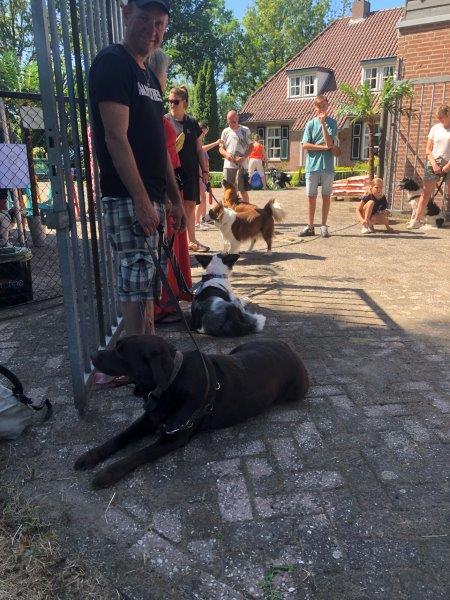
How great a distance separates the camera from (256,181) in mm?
20125

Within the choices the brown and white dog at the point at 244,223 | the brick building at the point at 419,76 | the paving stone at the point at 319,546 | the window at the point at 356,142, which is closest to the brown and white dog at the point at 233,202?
the brown and white dog at the point at 244,223

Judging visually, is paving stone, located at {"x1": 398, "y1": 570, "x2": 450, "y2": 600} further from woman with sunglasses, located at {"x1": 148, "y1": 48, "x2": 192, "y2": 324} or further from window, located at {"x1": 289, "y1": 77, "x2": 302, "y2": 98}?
window, located at {"x1": 289, "y1": 77, "x2": 302, "y2": 98}

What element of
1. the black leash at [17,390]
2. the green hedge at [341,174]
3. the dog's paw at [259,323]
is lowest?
the dog's paw at [259,323]

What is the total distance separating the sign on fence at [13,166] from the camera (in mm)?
6469

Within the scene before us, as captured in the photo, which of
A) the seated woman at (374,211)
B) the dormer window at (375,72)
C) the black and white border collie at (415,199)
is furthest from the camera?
the dormer window at (375,72)

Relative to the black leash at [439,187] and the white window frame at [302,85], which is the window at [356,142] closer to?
the white window frame at [302,85]

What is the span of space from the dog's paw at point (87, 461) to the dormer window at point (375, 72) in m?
31.1

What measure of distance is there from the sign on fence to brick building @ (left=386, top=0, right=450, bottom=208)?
7.71 m

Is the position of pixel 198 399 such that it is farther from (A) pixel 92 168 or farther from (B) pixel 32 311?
(B) pixel 32 311

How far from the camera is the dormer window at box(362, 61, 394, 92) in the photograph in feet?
96.0

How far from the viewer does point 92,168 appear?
3.56 metres

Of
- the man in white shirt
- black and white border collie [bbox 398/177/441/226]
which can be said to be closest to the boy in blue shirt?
the man in white shirt

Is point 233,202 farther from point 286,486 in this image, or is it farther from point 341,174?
point 341,174

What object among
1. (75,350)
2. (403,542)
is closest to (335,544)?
(403,542)
